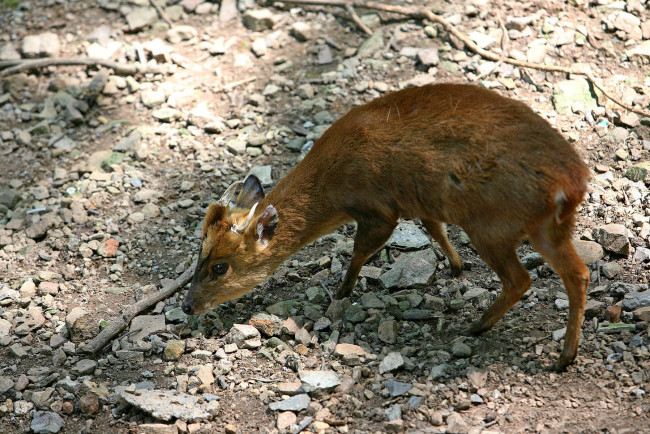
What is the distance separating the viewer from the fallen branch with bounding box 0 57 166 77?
29.9 ft

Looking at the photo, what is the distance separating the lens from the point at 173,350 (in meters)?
5.71

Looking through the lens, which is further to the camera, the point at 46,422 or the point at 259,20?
the point at 259,20

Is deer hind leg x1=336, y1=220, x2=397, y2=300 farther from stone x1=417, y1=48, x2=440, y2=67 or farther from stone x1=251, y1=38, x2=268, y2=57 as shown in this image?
stone x1=251, y1=38, x2=268, y2=57

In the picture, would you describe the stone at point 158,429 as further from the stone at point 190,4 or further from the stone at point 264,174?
the stone at point 190,4

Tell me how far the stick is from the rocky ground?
0.11 metres

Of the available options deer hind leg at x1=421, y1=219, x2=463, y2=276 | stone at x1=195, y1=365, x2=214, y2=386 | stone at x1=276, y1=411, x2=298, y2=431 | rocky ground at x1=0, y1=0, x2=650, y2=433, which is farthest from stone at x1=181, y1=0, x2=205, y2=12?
stone at x1=276, y1=411, x2=298, y2=431

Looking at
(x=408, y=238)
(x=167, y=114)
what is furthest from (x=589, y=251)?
(x=167, y=114)

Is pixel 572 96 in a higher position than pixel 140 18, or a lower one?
higher

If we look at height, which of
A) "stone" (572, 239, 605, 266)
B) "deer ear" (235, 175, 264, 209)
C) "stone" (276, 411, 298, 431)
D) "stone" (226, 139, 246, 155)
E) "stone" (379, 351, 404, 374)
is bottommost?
"stone" (276, 411, 298, 431)

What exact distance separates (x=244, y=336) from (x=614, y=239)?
343 centimetres

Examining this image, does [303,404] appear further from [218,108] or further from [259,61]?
[259,61]

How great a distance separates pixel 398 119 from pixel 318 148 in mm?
907

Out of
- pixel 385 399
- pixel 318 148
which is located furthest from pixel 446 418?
pixel 318 148

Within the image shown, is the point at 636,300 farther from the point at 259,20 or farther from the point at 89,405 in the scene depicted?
the point at 259,20
